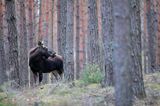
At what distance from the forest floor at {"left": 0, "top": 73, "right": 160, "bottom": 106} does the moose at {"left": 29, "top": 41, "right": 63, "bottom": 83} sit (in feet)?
14.8

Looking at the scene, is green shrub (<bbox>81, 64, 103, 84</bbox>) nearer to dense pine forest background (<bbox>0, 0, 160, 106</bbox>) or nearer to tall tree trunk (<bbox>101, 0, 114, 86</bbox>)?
dense pine forest background (<bbox>0, 0, 160, 106</bbox>)

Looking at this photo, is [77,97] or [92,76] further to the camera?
[92,76]

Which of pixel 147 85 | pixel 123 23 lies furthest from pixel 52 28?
pixel 123 23

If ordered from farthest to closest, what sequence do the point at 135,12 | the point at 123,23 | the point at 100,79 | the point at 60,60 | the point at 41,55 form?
the point at 60,60, the point at 41,55, the point at 100,79, the point at 135,12, the point at 123,23

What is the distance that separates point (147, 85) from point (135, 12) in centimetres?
242

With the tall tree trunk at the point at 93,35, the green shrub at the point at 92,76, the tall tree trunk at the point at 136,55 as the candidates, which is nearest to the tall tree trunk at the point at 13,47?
the green shrub at the point at 92,76

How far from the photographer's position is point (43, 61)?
1772 cm

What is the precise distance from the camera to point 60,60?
750 inches

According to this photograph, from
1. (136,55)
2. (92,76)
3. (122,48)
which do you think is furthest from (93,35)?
(122,48)

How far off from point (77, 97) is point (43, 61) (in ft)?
24.6

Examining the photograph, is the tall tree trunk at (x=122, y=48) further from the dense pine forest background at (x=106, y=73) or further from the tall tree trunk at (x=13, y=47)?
the tall tree trunk at (x=13, y=47)

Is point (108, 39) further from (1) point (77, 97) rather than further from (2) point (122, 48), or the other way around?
(2) point (122, 48)

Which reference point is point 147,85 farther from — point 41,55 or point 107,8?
point 41,55

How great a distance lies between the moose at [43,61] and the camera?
17172 mm
